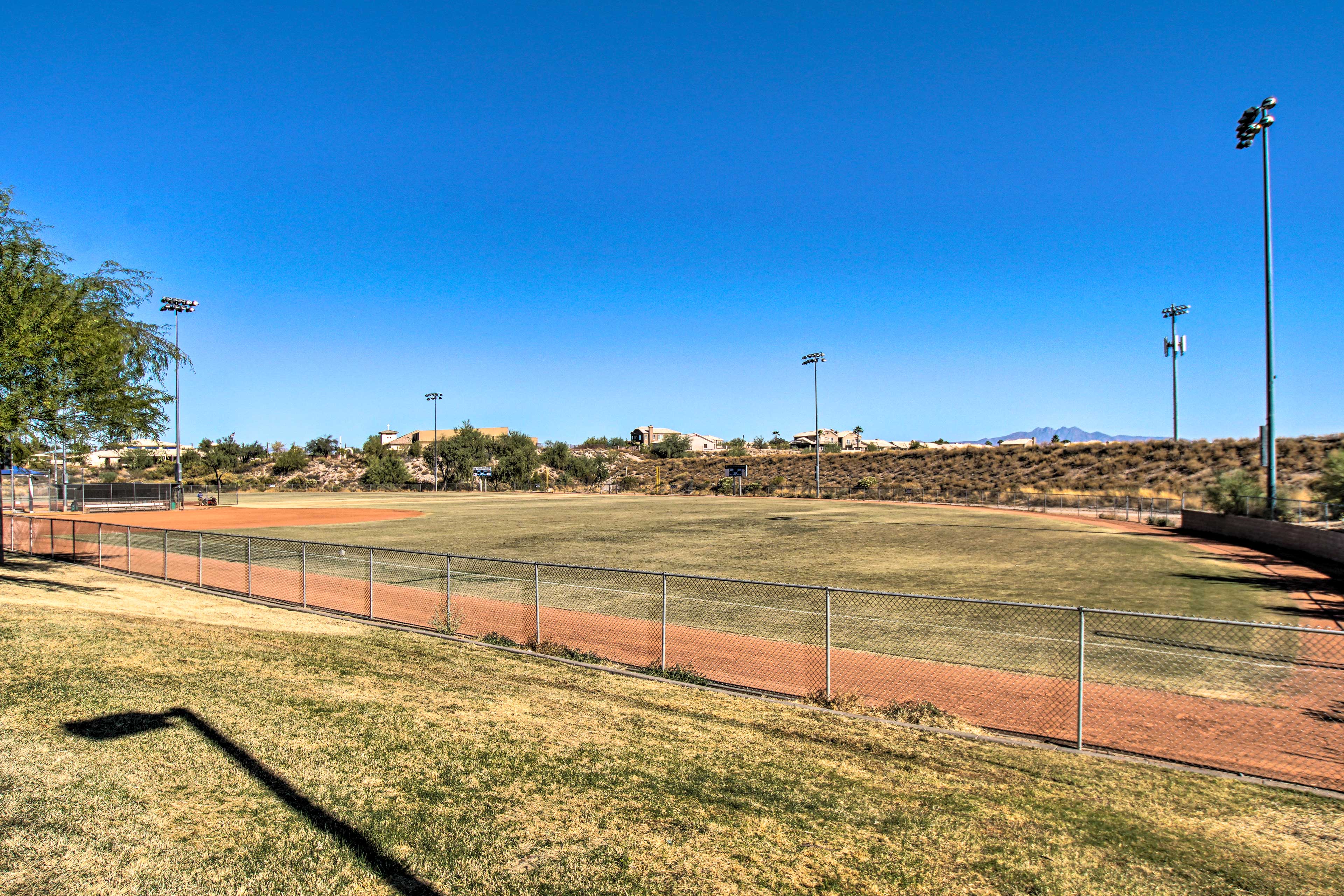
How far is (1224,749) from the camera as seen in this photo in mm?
8523

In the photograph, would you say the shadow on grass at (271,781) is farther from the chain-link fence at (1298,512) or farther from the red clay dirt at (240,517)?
the red clay dirt at (240,517)

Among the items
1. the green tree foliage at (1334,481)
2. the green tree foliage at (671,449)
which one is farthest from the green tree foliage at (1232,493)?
the green tree foliage at (671,449)

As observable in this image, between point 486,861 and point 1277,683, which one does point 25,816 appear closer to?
point 486,861

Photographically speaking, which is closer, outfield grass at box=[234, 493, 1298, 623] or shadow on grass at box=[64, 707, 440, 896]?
shadow on grass at box=[64, 707, 440, 896]

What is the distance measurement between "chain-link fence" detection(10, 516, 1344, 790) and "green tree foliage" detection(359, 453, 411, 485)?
3388 inches

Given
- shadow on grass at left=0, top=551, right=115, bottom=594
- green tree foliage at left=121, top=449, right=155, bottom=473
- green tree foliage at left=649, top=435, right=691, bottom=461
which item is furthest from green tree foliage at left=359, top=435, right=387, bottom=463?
shadow on grass at left=0, top=551, right=115, bottom=594

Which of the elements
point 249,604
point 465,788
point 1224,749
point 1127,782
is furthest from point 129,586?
point 1224,749

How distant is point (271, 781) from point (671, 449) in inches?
5520

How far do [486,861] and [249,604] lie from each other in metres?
13.9

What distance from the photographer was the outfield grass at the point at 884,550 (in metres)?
19.3

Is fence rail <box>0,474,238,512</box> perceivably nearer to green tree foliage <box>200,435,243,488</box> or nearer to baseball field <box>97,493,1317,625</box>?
baseball field <box>97,493,1317,625</box>

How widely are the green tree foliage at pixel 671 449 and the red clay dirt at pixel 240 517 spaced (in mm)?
88525

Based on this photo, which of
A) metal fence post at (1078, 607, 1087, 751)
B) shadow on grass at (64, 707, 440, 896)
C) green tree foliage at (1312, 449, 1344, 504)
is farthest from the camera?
green tree foliage at (1312, 449, 1344, 504)

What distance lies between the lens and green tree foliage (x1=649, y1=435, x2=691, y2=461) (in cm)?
14638
